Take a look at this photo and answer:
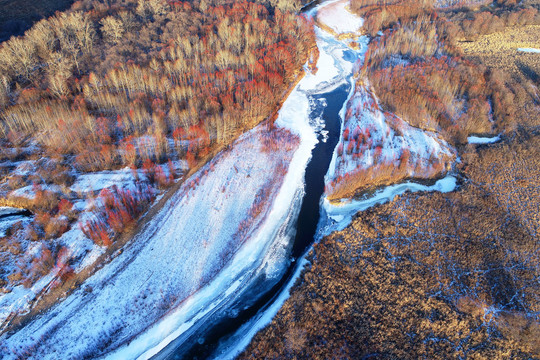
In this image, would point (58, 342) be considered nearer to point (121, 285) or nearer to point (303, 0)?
point (121, 285)

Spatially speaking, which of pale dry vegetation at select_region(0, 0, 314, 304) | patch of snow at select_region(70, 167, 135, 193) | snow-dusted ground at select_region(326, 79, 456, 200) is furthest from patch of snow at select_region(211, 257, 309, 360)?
patch of snow at select_region(70, 167, 135, 193)

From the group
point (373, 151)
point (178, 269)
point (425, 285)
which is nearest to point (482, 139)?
point (373, 151)

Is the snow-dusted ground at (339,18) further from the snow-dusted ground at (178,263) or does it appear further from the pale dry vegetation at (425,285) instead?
the pale dry vegetation at (425,285)

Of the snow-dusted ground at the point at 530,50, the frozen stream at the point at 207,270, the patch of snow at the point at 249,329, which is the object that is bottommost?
the patch of snow at the point at 249,329

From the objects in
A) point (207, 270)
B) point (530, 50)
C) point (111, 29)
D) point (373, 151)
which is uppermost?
point (111, 29)

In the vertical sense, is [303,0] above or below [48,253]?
above

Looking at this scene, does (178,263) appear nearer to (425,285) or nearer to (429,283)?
(425,285)

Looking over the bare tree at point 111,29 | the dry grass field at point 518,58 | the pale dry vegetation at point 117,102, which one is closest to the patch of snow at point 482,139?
the dry grass field at point 518,58

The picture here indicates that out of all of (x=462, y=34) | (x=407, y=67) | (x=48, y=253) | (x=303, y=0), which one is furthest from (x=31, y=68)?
(x=462, y=34)

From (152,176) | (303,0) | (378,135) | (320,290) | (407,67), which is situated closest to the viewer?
(320,290)

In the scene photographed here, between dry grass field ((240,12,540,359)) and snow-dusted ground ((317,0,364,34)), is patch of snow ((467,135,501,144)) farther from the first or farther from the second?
snow-dusted ground ((317,0,364,34))

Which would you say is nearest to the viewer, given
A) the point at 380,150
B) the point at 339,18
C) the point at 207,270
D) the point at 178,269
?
the point at 178,269
